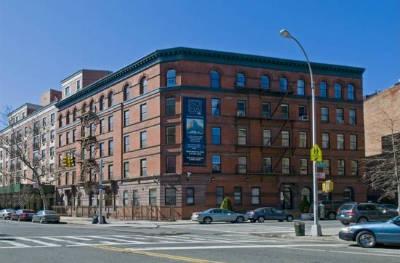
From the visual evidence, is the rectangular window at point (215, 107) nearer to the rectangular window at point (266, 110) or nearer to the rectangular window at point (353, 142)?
the rectangular window at point (266, 110)

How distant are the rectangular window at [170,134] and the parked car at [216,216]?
32.1 feet

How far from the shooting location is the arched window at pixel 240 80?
Result: 59019mm

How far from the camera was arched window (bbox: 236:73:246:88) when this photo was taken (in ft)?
194

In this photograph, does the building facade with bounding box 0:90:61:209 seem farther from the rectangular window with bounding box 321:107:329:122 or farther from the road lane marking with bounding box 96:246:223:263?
the road lane marking with bounding box 96:246:223:263

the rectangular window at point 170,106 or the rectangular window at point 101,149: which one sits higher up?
the rectangular window at point 170,106

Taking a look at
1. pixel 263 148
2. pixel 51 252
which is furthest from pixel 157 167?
pixel 51 252

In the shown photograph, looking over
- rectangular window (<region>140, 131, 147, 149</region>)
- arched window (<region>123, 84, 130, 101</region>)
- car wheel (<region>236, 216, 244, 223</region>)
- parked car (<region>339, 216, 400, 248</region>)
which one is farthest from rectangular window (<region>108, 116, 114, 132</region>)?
parked car (<region>339, 216, 400, 248</region>)

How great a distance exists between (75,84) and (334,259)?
7095 cm

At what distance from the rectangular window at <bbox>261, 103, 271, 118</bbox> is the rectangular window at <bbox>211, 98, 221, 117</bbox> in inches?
208

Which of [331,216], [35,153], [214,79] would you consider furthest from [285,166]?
[35,153]

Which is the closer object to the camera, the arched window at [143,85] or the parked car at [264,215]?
the parked car at [264,215]

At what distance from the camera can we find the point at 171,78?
187 ft

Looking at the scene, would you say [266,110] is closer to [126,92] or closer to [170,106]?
[170,106]

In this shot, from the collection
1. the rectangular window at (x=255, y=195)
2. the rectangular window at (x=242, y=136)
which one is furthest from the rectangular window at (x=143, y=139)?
the rectangular window at (x=255, y=195)
